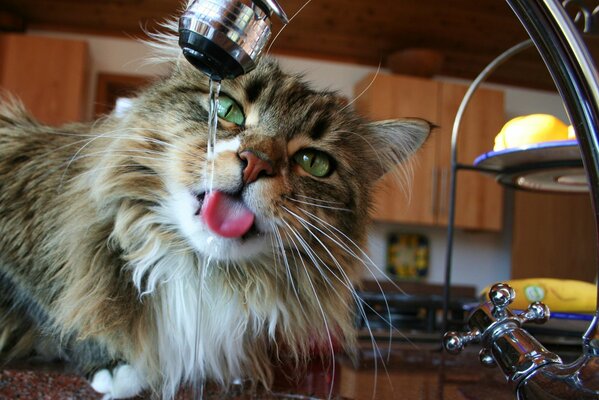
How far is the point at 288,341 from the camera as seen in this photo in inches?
36.0

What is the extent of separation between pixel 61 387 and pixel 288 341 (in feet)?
1.18

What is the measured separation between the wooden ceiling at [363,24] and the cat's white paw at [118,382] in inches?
124

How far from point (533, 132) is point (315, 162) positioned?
1.48ft

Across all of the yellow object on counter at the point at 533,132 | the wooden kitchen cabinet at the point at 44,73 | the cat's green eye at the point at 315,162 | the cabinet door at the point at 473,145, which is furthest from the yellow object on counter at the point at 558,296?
the wooden kitchen cabinet at the point at 44,73

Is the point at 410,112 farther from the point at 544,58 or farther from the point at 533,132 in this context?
the point at 544,58

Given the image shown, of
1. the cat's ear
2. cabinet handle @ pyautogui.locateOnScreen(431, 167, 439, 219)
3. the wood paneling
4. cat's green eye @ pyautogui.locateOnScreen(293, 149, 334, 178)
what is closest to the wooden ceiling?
cabinet handle @ pyautogui.locateOnScreen(431, 167, 439, 219)

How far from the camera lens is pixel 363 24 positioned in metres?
4.01

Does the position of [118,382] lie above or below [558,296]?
below

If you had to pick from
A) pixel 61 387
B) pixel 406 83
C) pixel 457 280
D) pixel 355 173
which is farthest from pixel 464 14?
pixel 61 387

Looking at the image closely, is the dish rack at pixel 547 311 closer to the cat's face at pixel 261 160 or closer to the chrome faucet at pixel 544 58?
the chrome faucet at pixel 544 58

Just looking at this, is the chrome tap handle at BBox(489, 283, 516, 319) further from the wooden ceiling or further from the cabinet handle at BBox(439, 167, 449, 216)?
the cabinet handle at BBox(439, 167, 449, 216)

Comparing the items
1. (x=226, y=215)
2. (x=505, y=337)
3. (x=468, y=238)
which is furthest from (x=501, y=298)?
(x=468, y=238)

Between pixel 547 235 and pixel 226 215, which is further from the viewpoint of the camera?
pixel 547 235

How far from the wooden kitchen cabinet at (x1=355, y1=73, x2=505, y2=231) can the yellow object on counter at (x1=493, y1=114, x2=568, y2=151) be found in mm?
2854
